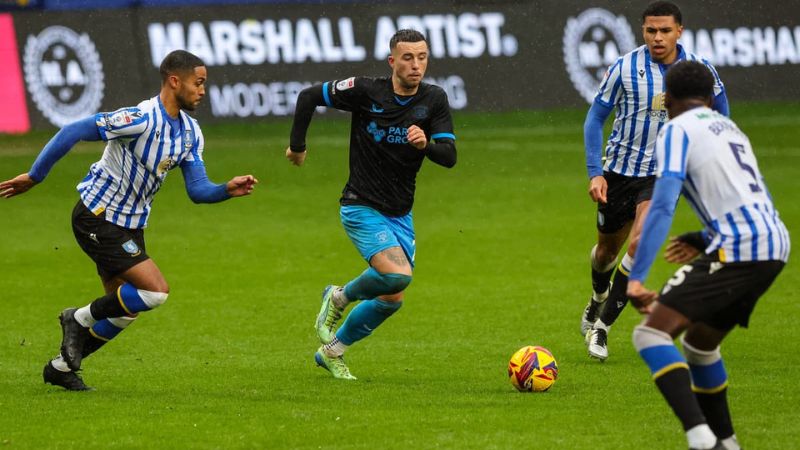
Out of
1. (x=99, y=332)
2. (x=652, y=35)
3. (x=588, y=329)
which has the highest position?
(x=652, y=35)

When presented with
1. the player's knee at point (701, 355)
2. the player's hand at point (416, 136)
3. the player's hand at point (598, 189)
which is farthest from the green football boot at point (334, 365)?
the player's knee at point (701, 355)

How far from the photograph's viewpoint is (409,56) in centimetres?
908

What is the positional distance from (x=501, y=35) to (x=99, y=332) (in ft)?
48.7

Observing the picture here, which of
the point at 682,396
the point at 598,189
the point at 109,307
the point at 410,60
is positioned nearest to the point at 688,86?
the point at 682,396

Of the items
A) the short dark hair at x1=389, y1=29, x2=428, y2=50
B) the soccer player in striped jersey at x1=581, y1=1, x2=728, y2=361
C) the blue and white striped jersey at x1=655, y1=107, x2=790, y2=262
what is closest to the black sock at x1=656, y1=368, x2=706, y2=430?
the blue and white striped jersey at x1=655, y1=107, x2=790, y2=262

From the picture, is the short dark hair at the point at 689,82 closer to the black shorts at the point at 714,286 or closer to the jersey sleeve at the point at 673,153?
the jersey sleeve at the point at 673,153

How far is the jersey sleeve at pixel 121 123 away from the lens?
8594 mm

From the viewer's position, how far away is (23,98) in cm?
2089

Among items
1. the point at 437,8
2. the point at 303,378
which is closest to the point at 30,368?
the point at 303,378

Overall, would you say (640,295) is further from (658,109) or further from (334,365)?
(658,109)

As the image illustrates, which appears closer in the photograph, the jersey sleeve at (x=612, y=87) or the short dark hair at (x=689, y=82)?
the short dark hair at (x=689, y=82)

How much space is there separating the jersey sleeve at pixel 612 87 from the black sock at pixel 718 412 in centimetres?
351

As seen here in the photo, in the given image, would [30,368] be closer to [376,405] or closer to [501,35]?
[376,405]

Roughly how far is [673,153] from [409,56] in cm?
313
